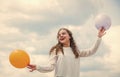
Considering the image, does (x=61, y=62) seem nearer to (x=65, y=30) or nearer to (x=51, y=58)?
(x=51, y=58)

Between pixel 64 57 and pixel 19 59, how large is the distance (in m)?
1.00

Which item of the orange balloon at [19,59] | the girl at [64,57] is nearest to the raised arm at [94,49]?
the girl at [64,57]

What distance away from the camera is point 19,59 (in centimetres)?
798

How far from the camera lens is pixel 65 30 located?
28.1ft

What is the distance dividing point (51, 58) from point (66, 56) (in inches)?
13.4

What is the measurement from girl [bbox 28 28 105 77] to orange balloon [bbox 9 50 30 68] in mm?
141

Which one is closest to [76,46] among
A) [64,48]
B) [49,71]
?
[64,48]

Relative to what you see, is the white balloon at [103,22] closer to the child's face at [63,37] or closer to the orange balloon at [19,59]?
the child's face at [63,37]

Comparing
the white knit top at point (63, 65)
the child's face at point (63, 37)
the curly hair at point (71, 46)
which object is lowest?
the white knit top at point (63, 65)

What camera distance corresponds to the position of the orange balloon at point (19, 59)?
793 cm

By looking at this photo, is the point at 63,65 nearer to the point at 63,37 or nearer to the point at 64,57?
the point at 64,57

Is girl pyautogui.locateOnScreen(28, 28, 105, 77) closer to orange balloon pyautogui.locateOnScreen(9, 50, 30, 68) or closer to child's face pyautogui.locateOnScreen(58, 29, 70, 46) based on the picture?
child's face pyautogui.locateOnScreen(58, 29, 70, 46)

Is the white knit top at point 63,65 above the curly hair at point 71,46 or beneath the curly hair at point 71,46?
beneath

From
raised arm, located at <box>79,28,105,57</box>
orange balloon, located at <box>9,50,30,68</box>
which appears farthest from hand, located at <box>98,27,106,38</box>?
orange balloon, located at <box>9,50,30,68</box>
